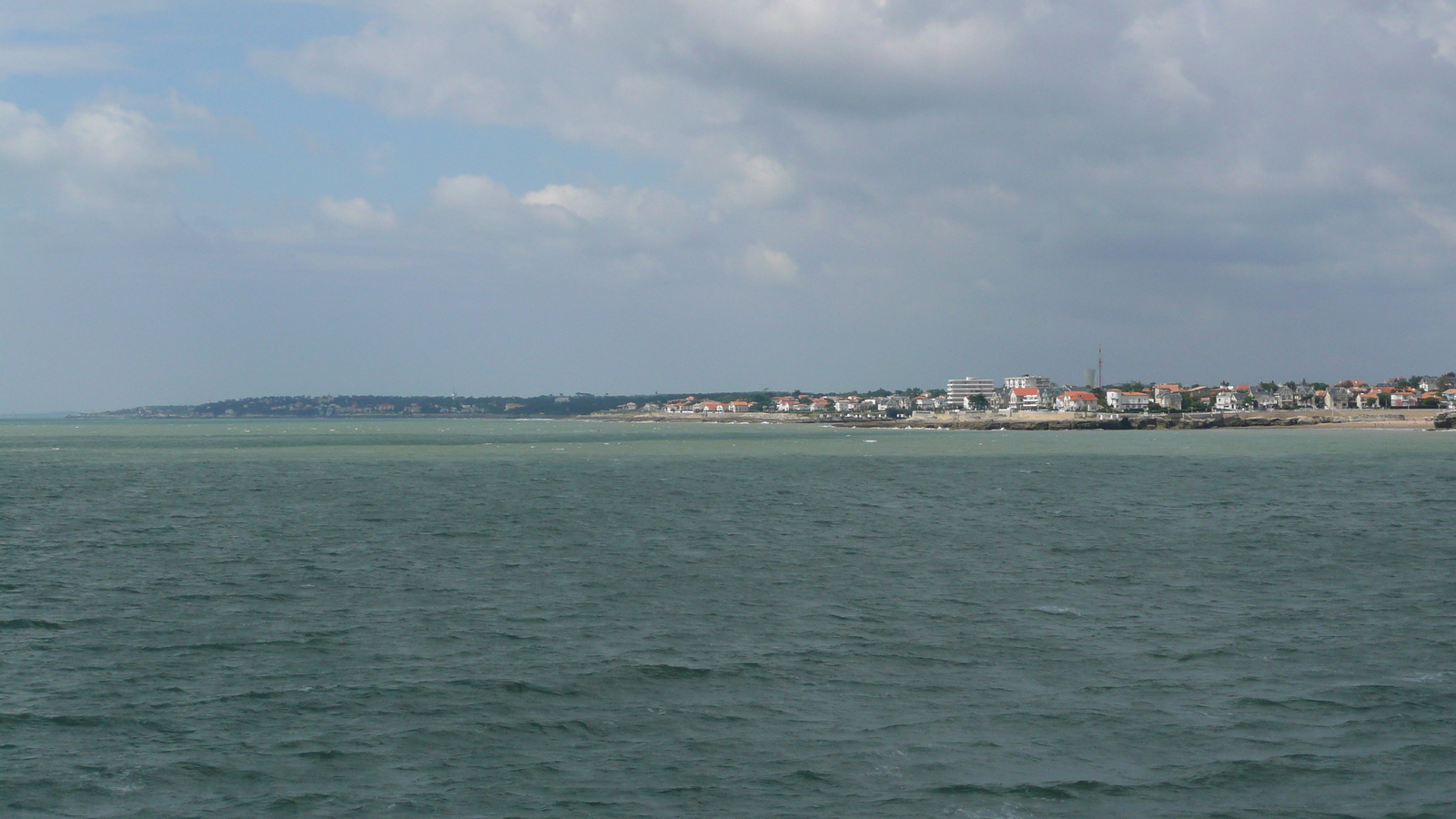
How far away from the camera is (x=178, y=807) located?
39.8 feet

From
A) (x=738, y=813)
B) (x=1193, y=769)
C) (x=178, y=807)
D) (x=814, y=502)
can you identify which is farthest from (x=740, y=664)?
(x=814, y=502)

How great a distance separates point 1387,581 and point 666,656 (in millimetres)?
18380

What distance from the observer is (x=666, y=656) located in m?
18.6

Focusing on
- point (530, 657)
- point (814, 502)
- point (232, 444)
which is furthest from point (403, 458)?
point (530, 657)

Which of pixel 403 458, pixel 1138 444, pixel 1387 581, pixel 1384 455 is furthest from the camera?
pixel 1138 444

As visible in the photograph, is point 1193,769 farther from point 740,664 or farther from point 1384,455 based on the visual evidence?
point 1384,455

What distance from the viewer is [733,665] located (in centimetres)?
1797

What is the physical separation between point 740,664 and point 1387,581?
57.0 feet

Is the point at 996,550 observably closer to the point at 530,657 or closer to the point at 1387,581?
the point at 1387,581

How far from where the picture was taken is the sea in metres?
12.7

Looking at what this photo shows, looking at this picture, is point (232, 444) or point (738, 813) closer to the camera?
point (738, 813)

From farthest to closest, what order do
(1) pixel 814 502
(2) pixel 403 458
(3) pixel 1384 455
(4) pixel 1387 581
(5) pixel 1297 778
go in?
1. (2) pixel 403 458
2. (3) pixel 1384 455
3. (1) pixel 814 502
4. (4) pixel 1387 581
5. (5) pixel 1297 778

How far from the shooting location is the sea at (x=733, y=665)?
498 inches

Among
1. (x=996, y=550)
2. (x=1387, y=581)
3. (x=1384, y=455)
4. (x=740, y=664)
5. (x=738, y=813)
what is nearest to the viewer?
(x=738, y=813)
